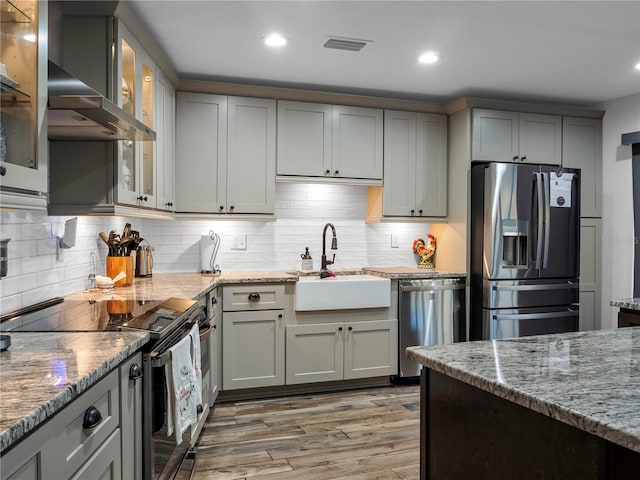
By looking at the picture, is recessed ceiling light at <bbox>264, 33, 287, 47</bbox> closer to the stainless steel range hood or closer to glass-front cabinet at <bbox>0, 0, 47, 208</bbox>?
the stainless steel range hood

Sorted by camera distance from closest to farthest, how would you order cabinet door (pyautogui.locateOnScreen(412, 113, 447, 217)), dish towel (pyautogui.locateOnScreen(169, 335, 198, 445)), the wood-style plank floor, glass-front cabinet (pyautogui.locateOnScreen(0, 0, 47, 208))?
glass-front cabinet (pyautogui.locateOnScreen(0, 0, 47, 208)) → dish towel (pyautogui.locateOnScreen(169, 335, 198, 445)) → the wood-style plank floor → cabinet door (pyautogui.locateOnScreen(412, 113, 447, 217))

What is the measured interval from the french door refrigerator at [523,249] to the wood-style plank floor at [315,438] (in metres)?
1.00

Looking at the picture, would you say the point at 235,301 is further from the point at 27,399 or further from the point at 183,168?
the point at 27,399

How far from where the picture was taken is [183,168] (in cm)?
379

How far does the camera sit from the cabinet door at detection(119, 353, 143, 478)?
1561mm

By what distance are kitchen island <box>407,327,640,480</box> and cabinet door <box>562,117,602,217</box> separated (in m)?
3.18

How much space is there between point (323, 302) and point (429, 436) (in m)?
2.22

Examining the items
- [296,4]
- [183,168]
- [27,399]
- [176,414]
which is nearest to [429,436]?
[176,414]

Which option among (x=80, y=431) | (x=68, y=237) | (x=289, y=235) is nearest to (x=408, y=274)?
(x=289, y=235)

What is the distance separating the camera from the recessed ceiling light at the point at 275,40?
9.93 ft

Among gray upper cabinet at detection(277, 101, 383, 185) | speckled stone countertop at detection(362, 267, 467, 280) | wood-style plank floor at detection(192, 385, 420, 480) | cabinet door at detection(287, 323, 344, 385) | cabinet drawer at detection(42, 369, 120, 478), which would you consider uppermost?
gray upper cabinet at detection(277, 101, 383, 185)

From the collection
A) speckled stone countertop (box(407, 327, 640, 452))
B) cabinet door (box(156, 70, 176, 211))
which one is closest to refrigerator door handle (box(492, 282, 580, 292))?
speckled stone countertop (box(407, 327, 640, 452))

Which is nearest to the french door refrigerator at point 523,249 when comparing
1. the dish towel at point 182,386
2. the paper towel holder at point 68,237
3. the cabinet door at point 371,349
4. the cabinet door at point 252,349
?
the cabinet door at point 371,349

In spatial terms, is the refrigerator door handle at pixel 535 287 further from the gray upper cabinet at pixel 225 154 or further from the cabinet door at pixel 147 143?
the cabinet door at pixel 147 143
